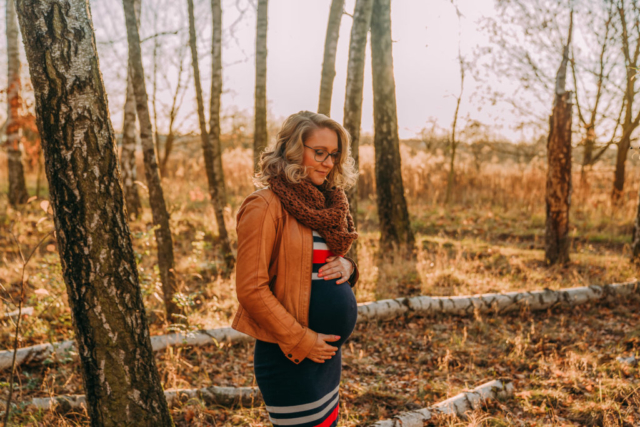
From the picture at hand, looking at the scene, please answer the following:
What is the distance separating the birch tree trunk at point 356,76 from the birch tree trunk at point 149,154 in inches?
94.3

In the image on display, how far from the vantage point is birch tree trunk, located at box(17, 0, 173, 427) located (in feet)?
6.72

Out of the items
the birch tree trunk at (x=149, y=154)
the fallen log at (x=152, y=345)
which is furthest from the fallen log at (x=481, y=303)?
the birch tree trunk at (x=149, y=154)

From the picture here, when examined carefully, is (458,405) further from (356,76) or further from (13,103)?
(13,103)

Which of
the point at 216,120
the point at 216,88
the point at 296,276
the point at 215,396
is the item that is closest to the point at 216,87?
the point at 216,88

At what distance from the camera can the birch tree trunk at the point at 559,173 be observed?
299 inches

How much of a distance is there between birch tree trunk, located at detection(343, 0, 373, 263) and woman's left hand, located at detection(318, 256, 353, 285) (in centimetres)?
350

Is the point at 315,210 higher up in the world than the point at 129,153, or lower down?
lower down

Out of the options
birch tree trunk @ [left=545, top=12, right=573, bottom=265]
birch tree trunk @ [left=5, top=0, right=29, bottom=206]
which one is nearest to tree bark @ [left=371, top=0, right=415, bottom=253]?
birch tree trunk @ [left=545, top=12, right=573, bottom=265]

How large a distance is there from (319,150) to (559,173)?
7132mm

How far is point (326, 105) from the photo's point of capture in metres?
6.31

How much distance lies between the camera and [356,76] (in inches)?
229

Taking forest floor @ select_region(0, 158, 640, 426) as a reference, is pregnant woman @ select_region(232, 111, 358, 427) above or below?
above

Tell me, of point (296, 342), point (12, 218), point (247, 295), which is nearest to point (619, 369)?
point (296, 342)

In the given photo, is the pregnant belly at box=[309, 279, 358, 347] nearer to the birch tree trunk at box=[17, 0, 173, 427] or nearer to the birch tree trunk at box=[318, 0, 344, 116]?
the birch tree trunk at box=[17, 0, 173, 427]
